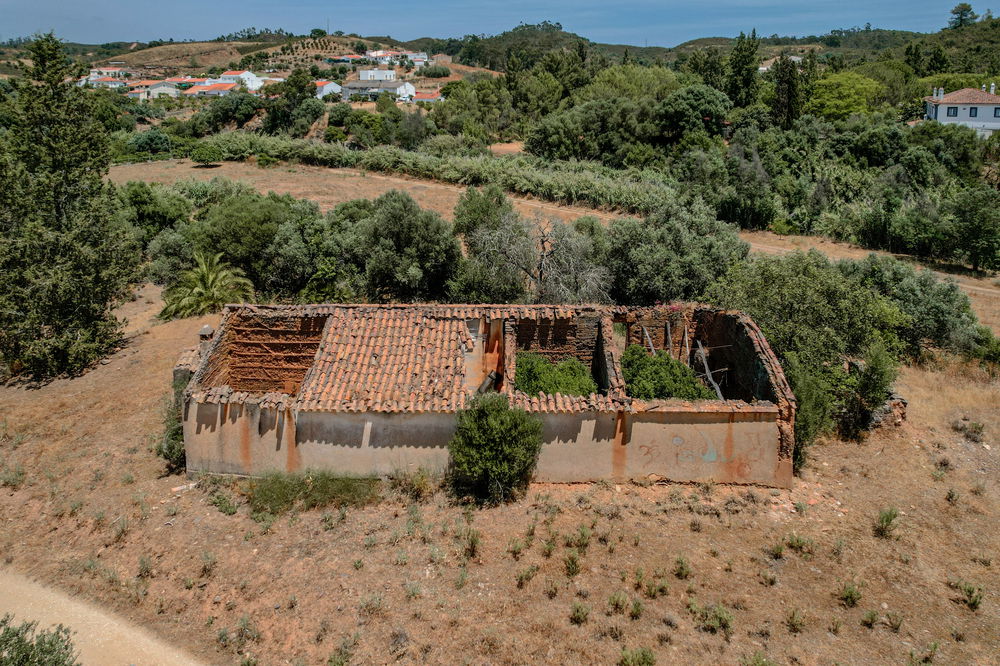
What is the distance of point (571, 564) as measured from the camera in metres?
10.0

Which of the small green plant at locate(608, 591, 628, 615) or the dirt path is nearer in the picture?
the dirt path

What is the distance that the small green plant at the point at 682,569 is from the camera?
9.95 metres

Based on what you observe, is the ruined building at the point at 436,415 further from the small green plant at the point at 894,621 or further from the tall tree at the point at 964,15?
the tall tree at the point at 964,15

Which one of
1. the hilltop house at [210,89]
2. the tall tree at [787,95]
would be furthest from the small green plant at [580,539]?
the hilltop house at [210,89]

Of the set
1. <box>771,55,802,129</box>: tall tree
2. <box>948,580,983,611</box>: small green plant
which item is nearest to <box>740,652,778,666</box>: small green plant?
<box>948,580,983,611</box>: small green plant

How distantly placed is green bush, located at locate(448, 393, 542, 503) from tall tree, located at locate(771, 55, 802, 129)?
4816 cm

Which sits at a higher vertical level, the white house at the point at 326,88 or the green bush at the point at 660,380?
the white house at the point at 326,88

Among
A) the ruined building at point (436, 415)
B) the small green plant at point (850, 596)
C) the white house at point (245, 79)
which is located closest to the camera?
the small green plant at point (850, 596)

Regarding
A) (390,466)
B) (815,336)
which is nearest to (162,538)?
(390,466)

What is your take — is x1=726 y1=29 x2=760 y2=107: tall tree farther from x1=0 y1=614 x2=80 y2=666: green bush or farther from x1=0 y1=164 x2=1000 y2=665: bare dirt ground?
x1=0 y1=614 x2=80 y2=666: green bush

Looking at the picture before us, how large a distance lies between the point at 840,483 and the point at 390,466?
340 inches

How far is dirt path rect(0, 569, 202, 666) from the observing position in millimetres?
8703

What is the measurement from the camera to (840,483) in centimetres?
1271

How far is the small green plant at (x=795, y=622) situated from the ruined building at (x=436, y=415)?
11.0 ft
